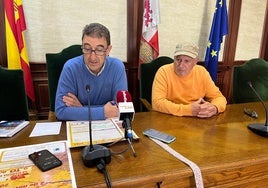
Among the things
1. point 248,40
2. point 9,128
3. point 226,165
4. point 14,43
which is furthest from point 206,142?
point 248,40

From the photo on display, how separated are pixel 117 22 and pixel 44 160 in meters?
2.00

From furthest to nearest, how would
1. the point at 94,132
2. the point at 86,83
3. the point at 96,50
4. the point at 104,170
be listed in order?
the point at 86,83
the point at 96,50
the point at 94,132
the point at 104,170

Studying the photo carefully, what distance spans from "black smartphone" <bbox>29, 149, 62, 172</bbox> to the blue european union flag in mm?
2363

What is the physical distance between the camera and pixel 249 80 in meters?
2.10

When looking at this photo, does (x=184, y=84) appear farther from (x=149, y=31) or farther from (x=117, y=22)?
(x=117, y=22)

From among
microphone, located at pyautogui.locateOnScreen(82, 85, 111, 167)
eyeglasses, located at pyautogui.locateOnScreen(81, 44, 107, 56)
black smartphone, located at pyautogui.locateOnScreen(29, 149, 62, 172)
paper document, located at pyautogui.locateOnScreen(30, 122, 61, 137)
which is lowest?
paper document, located at pyautogui.locateOnScreen(30, 122, 61, 137)

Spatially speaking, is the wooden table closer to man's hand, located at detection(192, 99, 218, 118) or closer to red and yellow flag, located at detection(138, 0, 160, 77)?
man's hand, located at detection(192, 99, 218, 118)

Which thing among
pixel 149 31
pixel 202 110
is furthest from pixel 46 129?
pixel 149 31

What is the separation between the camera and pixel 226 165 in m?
0.87

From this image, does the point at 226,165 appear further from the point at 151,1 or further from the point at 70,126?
the point at 151,1

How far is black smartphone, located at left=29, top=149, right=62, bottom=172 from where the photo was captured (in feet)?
2.59

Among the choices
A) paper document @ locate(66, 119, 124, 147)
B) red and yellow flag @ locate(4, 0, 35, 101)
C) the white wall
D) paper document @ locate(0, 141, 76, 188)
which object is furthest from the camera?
the white wall

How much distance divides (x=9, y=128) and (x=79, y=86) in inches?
19.3

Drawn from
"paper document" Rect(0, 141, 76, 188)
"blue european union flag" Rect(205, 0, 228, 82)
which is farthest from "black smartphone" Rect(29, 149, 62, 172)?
"blue european union flag" Rect(205, 0, 228, 82)
